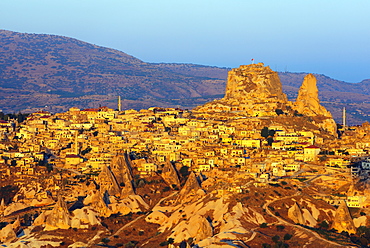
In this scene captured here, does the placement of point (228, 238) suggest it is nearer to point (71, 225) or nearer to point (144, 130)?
Result: point (71, 225)

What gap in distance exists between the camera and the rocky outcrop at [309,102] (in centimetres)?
11333

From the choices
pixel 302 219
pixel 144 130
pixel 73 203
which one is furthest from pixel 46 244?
pixel 144 130

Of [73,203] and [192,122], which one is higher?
[192,122]

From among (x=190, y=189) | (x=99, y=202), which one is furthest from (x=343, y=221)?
(x=99, y=202)

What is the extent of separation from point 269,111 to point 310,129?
733 cm

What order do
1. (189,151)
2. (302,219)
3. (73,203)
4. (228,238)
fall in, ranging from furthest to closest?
1. (189,151)
2. (73,203)
3. (302,219)
4. (228,238)

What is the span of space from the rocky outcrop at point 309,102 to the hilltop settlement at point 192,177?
0.20 meters

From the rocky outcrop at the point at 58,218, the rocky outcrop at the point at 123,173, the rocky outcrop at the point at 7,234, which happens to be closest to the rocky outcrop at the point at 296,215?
the rocky outcrop at the point at 123,173

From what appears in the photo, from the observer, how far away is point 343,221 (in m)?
70.9

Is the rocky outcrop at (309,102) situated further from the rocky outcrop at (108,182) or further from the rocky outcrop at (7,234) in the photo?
the rocky outcrop at (7,234)

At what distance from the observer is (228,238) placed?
64.8 meters

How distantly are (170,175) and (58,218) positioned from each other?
15.1 metres

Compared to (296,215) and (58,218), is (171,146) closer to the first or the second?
(58,218)

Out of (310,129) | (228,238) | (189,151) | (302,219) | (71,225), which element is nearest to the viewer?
(228,238)
